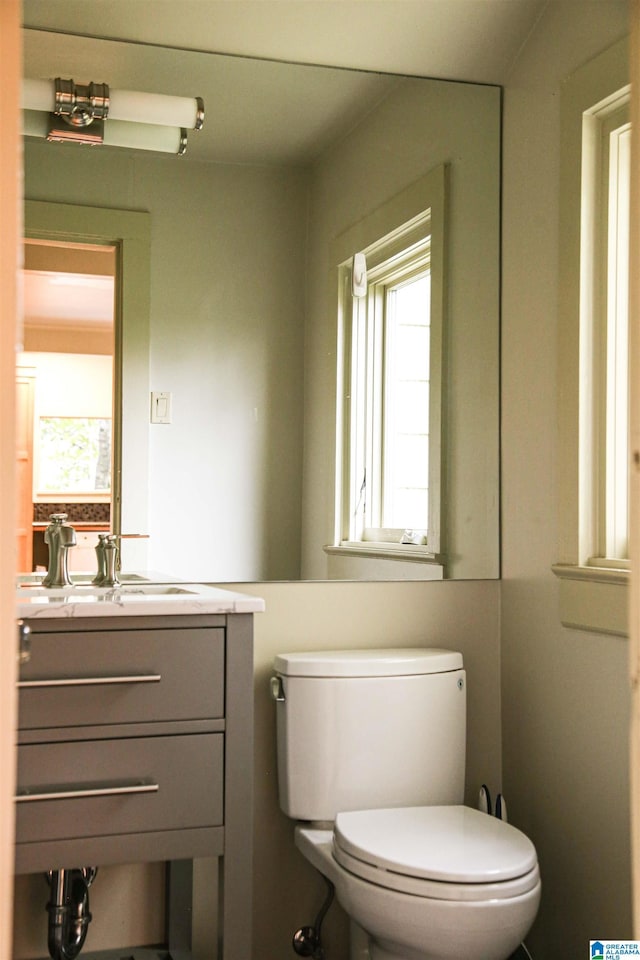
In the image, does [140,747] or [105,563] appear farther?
[105,563]

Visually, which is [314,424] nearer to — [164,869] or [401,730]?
[401,730]

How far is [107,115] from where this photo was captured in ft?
→ 6.79

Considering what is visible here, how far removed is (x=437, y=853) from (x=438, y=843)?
56 millimetres

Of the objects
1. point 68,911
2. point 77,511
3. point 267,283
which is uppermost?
point 267,283

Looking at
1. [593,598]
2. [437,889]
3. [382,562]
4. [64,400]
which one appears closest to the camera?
[437,889]

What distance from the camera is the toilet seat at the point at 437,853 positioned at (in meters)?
1.59

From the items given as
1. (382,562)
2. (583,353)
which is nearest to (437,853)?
(382,562)

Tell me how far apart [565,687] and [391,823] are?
479 mm

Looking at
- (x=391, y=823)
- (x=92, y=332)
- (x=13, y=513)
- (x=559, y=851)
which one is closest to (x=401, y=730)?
(x=391, y=823)

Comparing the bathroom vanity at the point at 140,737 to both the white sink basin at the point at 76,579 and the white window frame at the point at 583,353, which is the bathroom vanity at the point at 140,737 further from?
the white window frame at the point at 583,353

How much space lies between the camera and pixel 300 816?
2035 mm

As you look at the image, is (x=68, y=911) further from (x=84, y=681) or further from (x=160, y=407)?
(x=160, y=407)

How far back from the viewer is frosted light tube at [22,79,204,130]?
202cm

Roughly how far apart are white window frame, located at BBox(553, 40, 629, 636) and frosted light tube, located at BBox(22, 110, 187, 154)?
84cm
